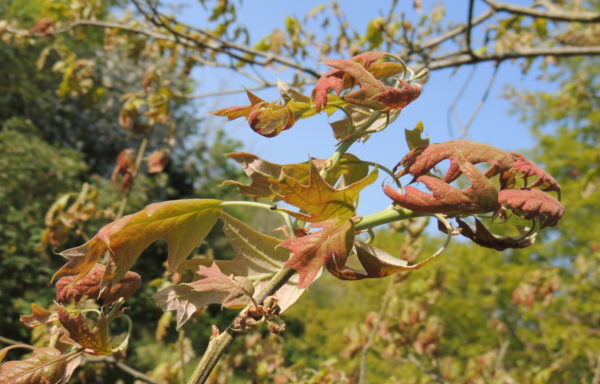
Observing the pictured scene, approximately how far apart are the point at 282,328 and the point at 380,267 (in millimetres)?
113

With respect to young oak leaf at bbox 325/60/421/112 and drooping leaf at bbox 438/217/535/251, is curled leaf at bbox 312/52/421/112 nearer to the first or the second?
young oak leaf at bbox 325/60/421/112

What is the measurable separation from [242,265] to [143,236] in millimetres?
113

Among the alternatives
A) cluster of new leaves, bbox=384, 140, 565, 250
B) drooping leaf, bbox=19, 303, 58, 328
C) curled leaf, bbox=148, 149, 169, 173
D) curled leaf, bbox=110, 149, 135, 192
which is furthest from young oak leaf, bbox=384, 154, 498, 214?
curled leaf, bbox=148, 149, 169, 173

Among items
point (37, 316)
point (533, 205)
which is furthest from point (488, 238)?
point (37, 316)

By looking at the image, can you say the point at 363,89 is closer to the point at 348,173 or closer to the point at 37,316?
the point at 348,173

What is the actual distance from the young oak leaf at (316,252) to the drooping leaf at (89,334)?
21cm

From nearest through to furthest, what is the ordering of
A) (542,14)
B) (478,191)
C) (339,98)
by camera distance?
(478,191)
(339,98)
(542,14)

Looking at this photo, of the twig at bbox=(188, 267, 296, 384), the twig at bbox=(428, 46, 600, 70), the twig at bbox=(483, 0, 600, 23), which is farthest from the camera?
the twig at bbox=(428, 46, 600, 70)

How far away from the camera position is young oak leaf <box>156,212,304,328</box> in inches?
19.5

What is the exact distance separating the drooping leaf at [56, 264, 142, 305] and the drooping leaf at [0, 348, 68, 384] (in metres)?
0.06

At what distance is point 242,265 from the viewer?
51 centimetres

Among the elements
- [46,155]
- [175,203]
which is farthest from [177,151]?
[175,203]

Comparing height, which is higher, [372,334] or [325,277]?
[372,334]

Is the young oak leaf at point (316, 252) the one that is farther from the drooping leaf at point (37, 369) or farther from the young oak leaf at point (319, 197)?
the drooping leaf at point (37, 369)
